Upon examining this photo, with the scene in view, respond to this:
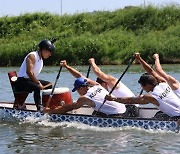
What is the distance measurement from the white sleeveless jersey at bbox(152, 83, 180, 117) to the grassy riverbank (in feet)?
76.4

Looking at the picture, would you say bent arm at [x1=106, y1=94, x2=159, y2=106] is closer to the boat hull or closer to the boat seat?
the boat hull

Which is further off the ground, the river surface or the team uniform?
the team uniform

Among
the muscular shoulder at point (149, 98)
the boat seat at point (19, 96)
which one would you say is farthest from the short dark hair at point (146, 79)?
the boat seat at point (19, 96)

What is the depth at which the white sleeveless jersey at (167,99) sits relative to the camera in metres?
11.3

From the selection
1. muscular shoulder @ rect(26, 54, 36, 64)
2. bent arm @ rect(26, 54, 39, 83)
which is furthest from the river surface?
muscular shoulder @ rect(26, 54, 36, 64)

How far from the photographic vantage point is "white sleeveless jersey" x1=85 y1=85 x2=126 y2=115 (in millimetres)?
12102

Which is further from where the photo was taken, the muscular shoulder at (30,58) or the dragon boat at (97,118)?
the muscular shoulder at (30,58)

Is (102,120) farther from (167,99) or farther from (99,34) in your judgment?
(99,34)

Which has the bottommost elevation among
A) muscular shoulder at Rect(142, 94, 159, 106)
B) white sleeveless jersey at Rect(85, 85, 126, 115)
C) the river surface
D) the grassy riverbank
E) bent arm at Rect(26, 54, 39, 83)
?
the grassy riverbank

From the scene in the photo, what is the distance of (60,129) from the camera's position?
12.7m

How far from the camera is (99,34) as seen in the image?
1655 inches

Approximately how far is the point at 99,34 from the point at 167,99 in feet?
101

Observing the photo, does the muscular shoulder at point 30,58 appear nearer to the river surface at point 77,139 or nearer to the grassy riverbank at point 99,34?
the river surface at point 77,139

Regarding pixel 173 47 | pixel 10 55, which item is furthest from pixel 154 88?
pixel 10 55
